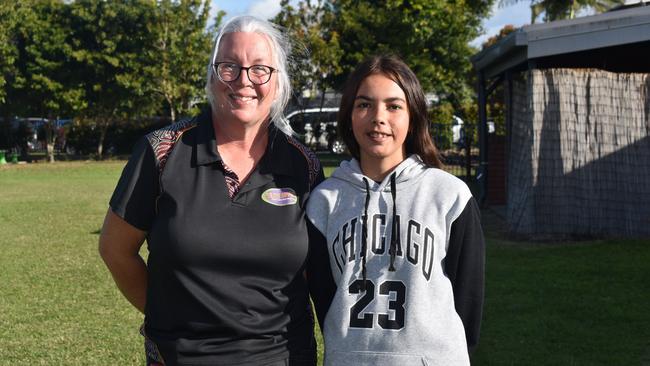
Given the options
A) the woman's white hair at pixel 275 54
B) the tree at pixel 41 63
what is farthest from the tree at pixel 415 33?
the woman's white hair at pixel 275 54

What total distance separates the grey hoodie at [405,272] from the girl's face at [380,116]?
10 centimetres

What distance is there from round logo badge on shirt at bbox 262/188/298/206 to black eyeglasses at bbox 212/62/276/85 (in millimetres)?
358

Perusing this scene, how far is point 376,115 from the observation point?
2.54m

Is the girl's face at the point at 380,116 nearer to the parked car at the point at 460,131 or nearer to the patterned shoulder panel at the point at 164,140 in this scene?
the patterned shoulder panel at the point at 164,140

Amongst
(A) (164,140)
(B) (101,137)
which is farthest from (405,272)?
(B) (101,137)

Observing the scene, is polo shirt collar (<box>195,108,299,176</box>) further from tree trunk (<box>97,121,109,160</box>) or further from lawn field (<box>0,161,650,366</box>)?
tree trunk (<box>97,121,109,160</box>)

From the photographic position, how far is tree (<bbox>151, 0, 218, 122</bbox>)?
32.6 meters

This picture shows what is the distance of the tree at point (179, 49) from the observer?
32.6 m

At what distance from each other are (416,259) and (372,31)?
1185 inches

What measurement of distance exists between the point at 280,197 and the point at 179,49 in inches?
1245

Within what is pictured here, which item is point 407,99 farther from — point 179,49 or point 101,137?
point 101,137

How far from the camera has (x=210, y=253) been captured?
2354mm

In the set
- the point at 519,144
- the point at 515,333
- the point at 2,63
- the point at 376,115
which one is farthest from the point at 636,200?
the point at 2,63

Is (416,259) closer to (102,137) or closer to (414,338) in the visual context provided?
(414,338)
